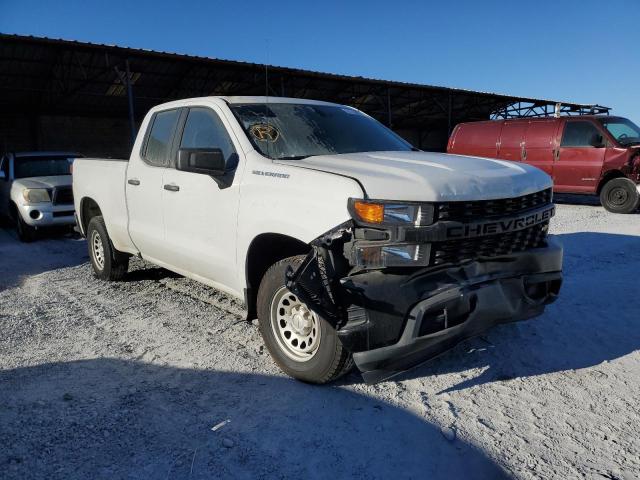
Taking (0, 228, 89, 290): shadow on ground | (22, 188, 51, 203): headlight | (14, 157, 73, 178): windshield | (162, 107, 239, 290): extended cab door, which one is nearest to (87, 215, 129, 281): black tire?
(0, 228, 89, 290): shadow on ground

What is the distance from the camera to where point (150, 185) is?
4.41 m

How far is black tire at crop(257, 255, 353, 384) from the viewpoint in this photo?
2869mm

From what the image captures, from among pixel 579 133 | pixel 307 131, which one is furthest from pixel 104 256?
pixel 579 133

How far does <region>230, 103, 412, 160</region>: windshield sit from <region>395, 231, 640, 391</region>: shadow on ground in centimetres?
168

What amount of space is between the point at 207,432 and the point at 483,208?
1922 millimetres

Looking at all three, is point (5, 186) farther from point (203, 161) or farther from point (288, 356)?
point (288, 356)

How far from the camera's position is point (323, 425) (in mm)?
2654

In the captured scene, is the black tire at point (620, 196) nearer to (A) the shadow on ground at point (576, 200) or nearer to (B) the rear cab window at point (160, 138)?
(A) the shadow on ground at point (576, 200)

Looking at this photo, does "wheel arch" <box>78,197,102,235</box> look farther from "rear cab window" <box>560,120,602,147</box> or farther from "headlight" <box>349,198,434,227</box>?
"rear cab window" <box>560,120,602,147</box>

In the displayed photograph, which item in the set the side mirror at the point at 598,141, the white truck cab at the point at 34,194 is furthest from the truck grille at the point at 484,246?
the side mirror at the point at 598,141

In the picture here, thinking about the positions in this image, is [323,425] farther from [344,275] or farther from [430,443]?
[344,275]

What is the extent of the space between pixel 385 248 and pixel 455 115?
3049 cm

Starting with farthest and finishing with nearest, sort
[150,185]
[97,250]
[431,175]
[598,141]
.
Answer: [598,141] → [97,250] → [150,185] → [431,175]

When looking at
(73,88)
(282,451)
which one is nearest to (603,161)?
(282,451)
